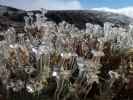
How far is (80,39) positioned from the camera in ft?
12.4

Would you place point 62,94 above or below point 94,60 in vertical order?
below

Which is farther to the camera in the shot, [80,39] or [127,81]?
[80,39]

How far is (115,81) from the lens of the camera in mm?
3232

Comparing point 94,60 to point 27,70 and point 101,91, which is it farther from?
point 27,70

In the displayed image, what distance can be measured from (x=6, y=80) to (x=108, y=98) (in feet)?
2.30

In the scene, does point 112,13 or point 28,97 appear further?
point 112,13

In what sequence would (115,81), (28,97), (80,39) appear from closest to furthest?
(28,97) → (115,81) → (80,39)

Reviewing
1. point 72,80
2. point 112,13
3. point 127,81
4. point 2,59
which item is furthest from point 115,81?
point 112,13

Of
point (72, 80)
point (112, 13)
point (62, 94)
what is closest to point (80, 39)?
point (72, 80)

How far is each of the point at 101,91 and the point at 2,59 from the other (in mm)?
730

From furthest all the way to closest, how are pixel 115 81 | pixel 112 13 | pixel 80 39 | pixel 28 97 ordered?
pixel 112 13, pixel 80 39, pixel 115 81, pixel 28 97

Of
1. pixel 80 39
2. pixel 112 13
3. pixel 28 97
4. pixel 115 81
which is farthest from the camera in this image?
pixel 112 13

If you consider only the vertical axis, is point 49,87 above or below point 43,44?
below

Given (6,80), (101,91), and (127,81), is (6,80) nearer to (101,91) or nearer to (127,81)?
(101,91)
